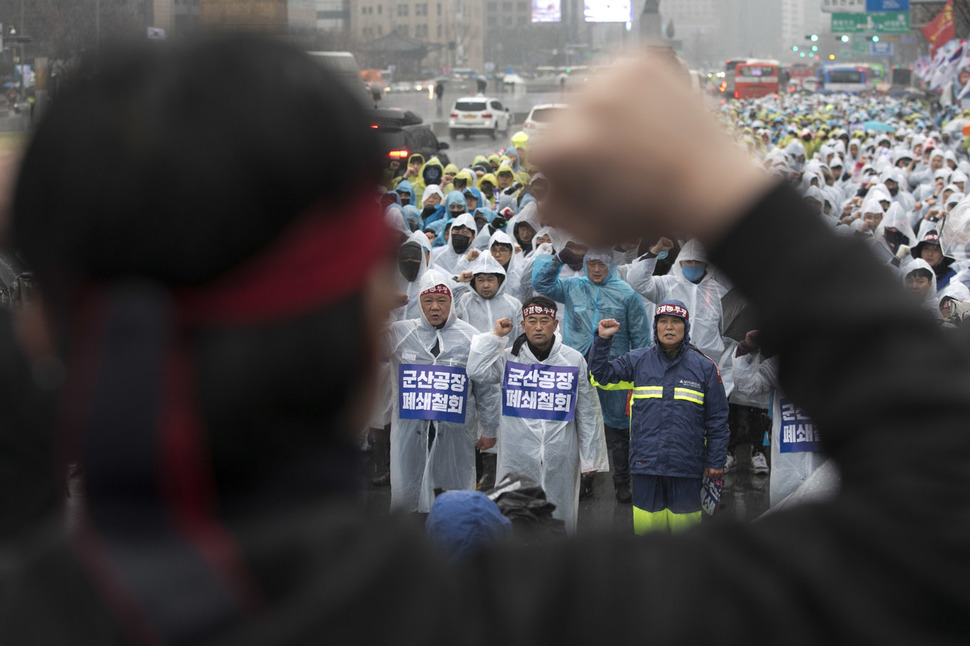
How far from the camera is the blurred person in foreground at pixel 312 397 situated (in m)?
0.79

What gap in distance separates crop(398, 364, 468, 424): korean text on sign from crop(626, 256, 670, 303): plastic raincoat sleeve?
101 inches

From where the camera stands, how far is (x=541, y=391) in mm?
7559

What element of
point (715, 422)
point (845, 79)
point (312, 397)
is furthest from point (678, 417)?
point (845, 79)

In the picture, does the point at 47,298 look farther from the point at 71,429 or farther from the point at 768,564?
the point at 768,564

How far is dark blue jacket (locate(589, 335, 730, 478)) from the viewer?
274 inches

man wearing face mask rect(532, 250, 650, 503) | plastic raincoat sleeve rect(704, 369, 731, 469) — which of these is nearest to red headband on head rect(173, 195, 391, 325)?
plastic raincoat sleeve rect(704, 369, 731, 469)

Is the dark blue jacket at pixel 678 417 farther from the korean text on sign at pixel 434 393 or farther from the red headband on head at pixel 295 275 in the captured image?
the red headband on head at pixel 295 275

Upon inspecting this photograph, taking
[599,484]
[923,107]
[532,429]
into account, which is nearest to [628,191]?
[532,429]

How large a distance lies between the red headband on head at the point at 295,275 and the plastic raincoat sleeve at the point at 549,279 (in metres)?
8.75

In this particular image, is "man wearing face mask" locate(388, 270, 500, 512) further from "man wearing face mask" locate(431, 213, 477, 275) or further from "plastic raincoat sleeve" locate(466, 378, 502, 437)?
"man wearing face mask" locate(431, 213, 477, 275)

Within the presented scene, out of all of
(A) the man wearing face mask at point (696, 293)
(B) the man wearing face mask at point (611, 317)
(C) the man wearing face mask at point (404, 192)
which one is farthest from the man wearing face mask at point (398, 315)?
(C) the man wearing face mask at point (404, 192)

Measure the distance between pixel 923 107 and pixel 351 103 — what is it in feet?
186

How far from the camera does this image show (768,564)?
0.83 m

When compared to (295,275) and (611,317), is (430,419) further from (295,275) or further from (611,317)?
(295,275)
